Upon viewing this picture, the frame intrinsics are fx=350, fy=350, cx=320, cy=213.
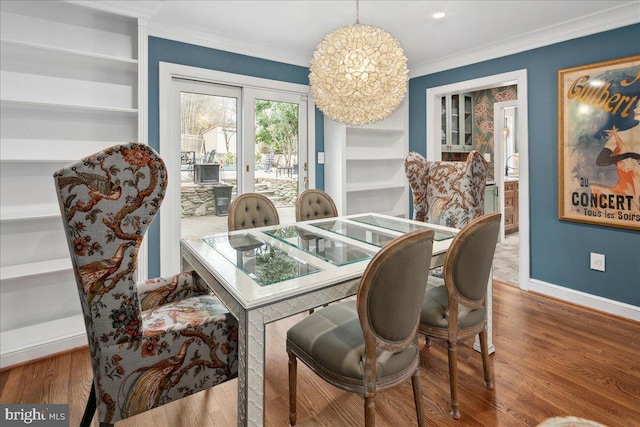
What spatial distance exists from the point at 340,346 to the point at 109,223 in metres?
1.00

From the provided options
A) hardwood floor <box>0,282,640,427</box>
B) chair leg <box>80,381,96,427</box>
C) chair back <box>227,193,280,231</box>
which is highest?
chair back <box>227,193,280,231</box>

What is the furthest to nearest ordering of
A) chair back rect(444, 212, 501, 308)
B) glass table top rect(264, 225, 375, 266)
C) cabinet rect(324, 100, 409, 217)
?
cabinet rect(324, 100, 409, 217) < glass table top rect(264, 225, 375, 266) < chair back rect(444, 212, 501, 308)

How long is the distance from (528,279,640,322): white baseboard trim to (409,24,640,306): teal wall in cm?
4

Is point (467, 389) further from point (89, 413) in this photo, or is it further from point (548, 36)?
point (548, 36)

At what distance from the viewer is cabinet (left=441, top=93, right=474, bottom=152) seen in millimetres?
5867

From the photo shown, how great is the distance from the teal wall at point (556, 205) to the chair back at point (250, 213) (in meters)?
2.64

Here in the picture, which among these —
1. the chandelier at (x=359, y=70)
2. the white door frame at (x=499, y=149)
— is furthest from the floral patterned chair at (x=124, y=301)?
the white door frame at (x=499, y=149)

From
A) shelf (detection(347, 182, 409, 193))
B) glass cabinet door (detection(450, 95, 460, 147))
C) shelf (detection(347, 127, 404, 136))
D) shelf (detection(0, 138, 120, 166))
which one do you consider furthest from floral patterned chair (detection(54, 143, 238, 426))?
glass cabinet door (detection(450, 95, 460, 147))

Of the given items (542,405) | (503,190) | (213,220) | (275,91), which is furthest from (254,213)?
(503,190)

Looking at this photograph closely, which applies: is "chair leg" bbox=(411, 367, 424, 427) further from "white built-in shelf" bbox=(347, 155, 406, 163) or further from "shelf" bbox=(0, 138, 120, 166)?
"white built-in shelf" bbox=(347, 155, 406, 163)

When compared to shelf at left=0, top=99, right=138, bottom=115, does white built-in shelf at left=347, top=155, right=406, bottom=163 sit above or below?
below

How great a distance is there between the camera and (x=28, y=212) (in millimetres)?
2482

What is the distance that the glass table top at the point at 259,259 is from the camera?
1.54 meters

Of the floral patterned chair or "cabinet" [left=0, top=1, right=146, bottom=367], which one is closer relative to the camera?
the floral patterned chair
